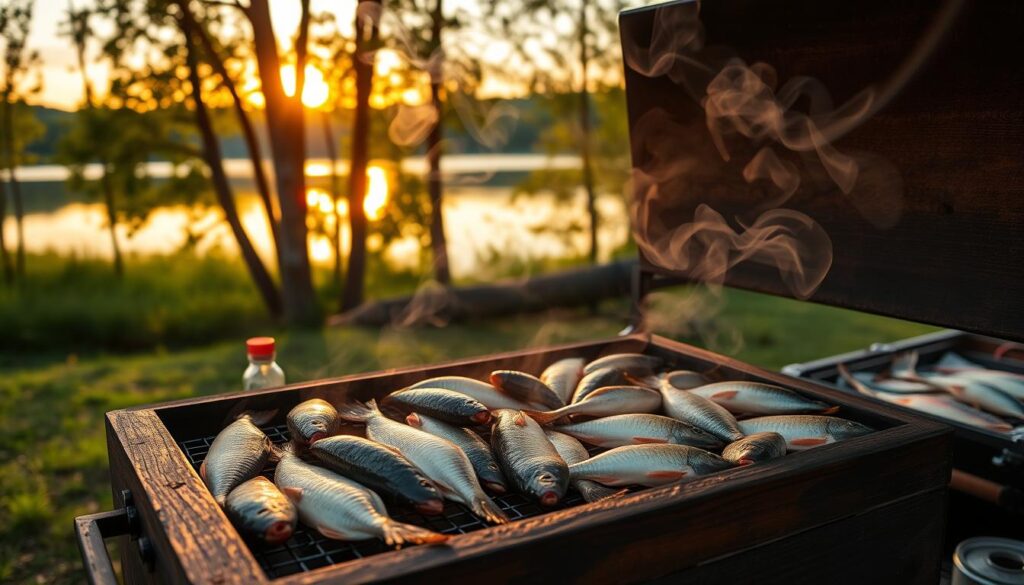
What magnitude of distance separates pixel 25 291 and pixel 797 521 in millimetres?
11031

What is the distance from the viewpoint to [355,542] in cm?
162

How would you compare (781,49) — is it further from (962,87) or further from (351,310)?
(351,310)

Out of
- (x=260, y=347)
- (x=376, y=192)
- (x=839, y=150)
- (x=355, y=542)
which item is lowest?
(x=355, y=542)

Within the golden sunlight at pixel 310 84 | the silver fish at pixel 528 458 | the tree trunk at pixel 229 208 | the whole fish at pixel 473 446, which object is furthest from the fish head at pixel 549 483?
the tree trunk at pixel 229 208

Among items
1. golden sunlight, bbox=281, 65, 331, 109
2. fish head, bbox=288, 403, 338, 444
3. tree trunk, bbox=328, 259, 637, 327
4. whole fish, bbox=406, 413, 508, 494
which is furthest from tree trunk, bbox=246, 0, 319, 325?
whole fish, bbox=406, 413, 508, 494

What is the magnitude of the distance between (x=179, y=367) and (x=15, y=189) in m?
5.35

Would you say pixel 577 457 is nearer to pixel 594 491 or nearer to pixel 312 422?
pixel 594 491

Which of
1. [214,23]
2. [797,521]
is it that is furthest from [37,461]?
[214,23]

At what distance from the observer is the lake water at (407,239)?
10719mm

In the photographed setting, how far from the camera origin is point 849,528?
1806mm

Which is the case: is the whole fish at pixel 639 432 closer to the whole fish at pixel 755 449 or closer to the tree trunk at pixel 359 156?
the whole fish at pixel 755 449

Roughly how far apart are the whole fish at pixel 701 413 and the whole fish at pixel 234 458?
3.62ft

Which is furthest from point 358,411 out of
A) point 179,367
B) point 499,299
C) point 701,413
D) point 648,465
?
point 499,299

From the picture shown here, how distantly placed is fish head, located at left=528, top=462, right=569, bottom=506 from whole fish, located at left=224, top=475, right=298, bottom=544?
0.50 m
